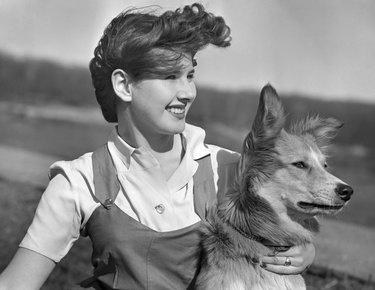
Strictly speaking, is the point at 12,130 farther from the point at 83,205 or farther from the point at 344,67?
the point at 83,205

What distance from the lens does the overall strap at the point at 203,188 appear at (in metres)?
2.59

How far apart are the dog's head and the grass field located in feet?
4.20

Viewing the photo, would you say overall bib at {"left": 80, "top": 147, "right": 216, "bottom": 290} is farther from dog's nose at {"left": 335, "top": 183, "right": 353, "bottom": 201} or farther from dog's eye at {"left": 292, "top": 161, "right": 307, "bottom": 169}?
dog's nose at {"left": 335, "top": 183, "right": 353, "bottom": 201}

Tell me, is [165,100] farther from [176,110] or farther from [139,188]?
[139,188]

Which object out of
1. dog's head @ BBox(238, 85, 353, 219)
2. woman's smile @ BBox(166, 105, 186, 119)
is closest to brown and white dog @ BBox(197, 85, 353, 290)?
dog's head @ BBox(238, 85, 353, 219)

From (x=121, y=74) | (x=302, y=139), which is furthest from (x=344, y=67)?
(x=121, y=74)

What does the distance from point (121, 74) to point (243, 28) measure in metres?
3.52

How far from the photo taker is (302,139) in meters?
2.73

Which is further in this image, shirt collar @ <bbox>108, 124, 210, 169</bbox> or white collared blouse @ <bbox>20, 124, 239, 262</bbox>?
shirt collar @ <bbox>108, 124, 210, 169</bbox>

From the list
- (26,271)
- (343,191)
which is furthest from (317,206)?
(26,271)

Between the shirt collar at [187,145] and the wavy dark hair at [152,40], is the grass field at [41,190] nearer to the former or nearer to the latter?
the shirt collar at [187,145]

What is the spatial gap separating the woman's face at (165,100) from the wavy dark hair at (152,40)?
35mm

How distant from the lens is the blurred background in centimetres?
583

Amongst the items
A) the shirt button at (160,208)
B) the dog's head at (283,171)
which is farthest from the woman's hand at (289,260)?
the shirt button at (160,208)
